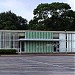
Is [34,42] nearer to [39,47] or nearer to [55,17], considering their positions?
[39,47]

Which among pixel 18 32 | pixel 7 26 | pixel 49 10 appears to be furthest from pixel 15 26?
pixel 18 32

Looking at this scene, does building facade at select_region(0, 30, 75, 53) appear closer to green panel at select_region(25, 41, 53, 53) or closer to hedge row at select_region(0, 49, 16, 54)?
green panel at select_region(25, 41, 53, 53)

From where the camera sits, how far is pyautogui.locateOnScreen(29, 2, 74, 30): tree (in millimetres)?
88250

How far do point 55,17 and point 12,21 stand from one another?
1589 centimetres

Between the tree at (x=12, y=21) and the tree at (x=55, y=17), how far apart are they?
7.72 metres

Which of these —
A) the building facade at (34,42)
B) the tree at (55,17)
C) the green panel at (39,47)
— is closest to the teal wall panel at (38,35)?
the building facade at (34,42)

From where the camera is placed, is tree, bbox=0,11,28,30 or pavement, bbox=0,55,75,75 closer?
pavement, bbox=0,55,75,75

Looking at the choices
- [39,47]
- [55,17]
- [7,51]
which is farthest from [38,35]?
[55,17]

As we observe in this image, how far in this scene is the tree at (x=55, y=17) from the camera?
8825cm

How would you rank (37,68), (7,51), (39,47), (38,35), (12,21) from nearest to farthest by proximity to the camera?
(37,68)
(7,51)
(39,47)
(38,35)
(12,21)

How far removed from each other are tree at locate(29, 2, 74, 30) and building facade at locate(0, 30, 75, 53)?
27.6 m

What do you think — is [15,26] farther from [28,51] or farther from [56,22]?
[28,51]

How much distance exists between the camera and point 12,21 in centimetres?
9875

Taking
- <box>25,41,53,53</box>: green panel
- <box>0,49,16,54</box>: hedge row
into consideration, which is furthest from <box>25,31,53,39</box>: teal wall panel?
<box>0,49,16,54</box>: hedge row
